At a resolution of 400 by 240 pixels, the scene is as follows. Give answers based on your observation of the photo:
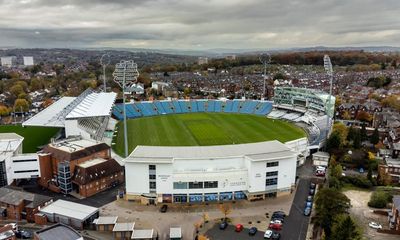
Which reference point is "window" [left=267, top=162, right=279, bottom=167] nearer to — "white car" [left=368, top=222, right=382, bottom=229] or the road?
the road

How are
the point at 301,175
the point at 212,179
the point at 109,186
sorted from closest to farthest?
the point at 212,179, the point at 109,186, the point at 301,175

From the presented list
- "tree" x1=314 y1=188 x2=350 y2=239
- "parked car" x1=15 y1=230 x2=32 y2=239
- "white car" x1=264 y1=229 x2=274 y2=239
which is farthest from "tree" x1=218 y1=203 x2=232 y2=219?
"parked car" x1=15 y1=230 x2=32 y2=239

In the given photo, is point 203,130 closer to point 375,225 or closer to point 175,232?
point 175,232

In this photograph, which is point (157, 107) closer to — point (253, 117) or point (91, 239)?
point (253, 117)

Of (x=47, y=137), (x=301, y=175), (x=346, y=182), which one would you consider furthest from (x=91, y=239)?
(x=47, y=137)

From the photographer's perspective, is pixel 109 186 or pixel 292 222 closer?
pixel 292 222
